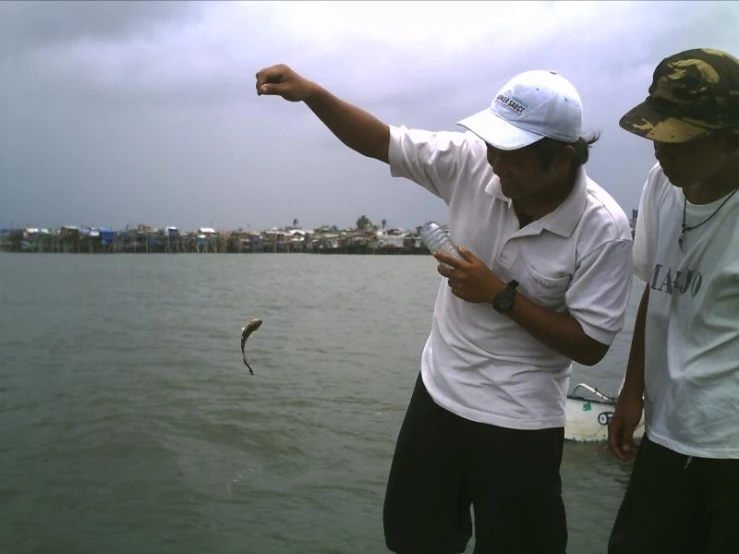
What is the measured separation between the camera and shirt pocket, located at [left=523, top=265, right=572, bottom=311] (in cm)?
222

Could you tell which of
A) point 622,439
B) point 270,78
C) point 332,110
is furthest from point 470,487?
point 270,78

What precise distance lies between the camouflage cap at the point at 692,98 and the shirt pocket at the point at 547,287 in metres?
0.54

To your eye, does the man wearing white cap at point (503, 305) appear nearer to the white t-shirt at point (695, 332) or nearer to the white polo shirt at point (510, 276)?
the white polo shirt at point (510, 276)

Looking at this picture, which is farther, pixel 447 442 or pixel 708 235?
pixel 447 442

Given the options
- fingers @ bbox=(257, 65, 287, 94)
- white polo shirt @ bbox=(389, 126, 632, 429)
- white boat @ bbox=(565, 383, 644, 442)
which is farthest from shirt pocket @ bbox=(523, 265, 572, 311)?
white boat @ bbox=(565, 383, 644, 442)

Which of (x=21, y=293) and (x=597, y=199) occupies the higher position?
(x=597, y=199)

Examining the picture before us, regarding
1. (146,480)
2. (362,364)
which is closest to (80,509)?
(146,480)

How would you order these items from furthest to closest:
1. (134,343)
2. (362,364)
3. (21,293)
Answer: (21,293) < (134,343) < (362,364)

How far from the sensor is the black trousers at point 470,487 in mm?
2246

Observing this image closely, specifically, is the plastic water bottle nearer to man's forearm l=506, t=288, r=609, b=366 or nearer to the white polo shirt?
the white polo shirt

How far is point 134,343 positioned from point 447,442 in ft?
42.8

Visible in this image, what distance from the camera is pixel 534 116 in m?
2.08

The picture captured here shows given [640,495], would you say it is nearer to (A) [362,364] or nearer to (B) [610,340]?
(B) [610,340]

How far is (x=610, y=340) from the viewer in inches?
86.5
